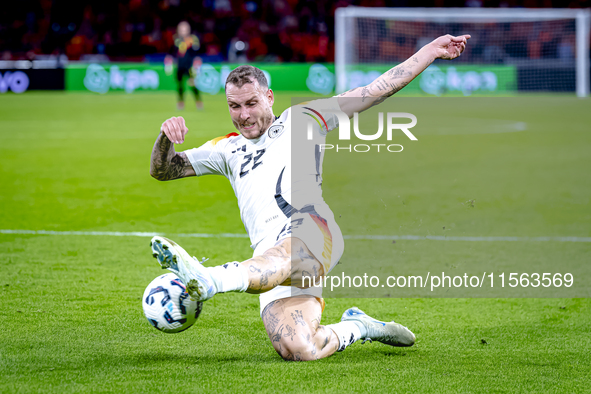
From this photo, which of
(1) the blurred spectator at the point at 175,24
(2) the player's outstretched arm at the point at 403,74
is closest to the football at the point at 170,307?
(2) the player's outstretched arm at the point at 403,74

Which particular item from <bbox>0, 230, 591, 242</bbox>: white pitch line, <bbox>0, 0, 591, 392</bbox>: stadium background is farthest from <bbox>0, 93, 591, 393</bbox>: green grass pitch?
<bbox>0, 230, 591, 242</bbox>: white pitch line

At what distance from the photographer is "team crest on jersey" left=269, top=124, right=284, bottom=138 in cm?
387

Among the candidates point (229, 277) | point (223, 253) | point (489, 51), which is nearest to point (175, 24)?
point (489, 51)

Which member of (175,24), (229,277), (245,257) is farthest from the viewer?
(175,24)

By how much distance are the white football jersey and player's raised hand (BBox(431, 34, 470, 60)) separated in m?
0.59

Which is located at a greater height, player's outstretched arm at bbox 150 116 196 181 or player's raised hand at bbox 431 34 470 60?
player's raised hand at bbox 431 34 470 60

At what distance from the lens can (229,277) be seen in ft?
10.3

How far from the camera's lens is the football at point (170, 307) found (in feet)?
11.0

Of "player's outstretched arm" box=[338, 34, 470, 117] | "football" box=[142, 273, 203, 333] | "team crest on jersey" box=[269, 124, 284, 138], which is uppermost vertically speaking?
"player's outstretched arm" box=[338, 34, 470, 117]

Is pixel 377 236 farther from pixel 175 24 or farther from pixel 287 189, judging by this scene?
pixel 175 24

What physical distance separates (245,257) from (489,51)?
1916cm

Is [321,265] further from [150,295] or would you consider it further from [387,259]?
[387,259]

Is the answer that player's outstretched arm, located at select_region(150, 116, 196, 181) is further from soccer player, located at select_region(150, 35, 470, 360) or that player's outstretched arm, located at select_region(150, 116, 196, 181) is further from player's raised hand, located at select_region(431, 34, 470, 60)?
player's raised hand, located at select_region(431, 34, 470, 60)

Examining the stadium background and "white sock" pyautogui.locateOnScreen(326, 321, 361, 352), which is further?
"white sock" pyautogui.locateOnScreen(326, 321, 361, 352)
